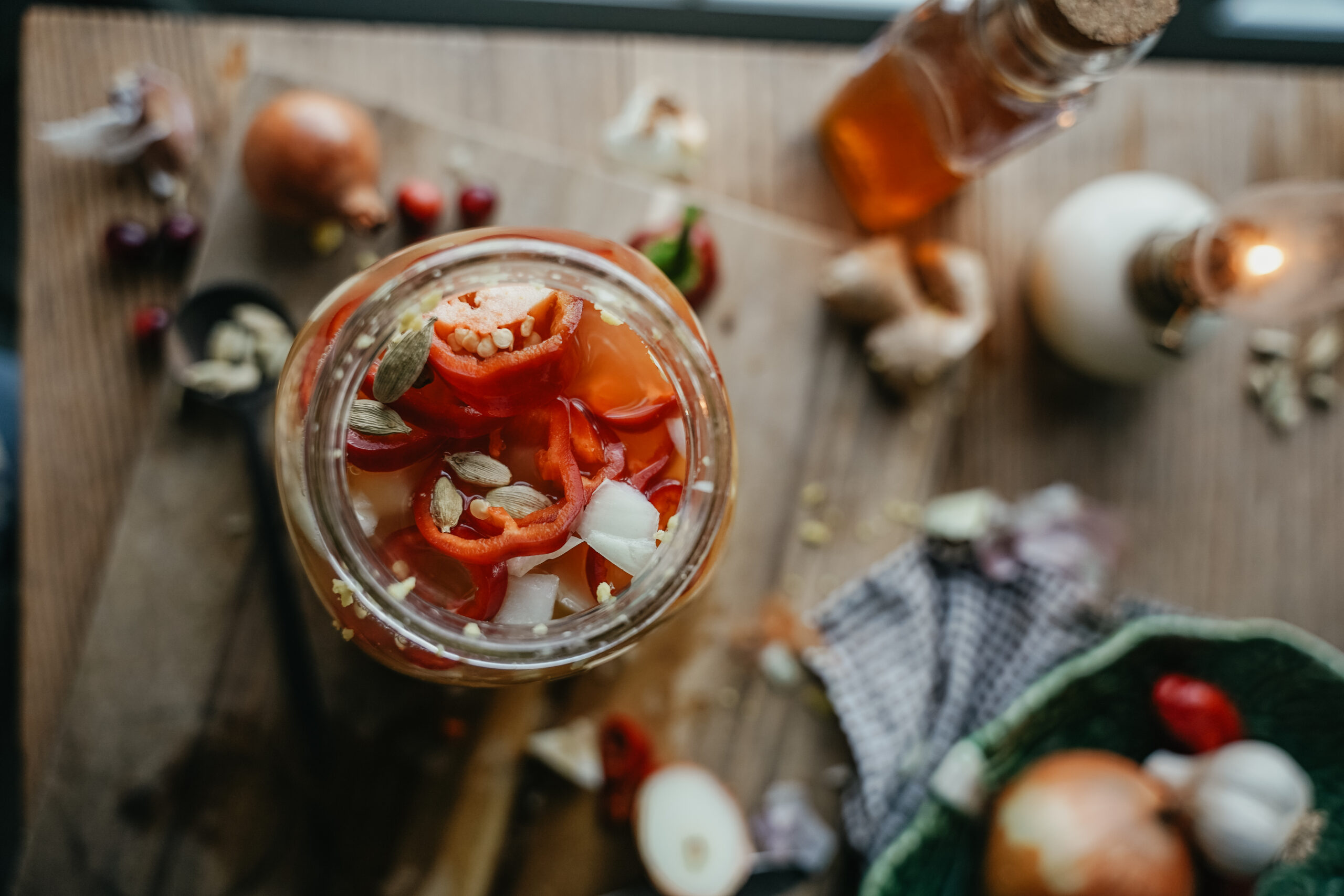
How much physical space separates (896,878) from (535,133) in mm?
831

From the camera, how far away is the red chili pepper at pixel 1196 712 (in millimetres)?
859

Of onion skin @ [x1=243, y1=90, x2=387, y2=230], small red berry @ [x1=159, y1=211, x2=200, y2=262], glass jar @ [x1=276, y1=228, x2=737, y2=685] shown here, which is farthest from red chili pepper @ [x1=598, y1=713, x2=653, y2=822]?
small red berry @ [x1=159, y1=211, x2=200, y2=262]

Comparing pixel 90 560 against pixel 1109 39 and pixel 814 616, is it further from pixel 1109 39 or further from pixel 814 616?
pixel 1109 39

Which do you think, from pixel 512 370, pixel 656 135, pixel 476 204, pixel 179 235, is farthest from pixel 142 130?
pixel 512 370

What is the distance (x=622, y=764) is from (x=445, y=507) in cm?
42

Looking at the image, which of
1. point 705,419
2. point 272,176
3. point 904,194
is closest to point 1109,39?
point 904,194

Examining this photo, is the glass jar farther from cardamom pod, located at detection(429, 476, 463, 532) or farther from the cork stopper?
the cork stopper

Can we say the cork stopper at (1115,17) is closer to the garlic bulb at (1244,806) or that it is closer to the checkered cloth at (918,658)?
the checkered cloth at (918,658)

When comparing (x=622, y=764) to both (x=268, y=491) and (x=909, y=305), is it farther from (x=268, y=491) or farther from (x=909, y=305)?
(x=909, y=305)

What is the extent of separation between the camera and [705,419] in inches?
21.7

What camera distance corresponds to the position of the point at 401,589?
20.4 inches

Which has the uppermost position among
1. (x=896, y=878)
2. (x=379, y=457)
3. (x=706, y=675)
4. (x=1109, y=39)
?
(x=1109, y=39)

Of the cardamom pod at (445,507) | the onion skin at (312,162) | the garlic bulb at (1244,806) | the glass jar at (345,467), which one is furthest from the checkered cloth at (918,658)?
the onion skin at (312,162)

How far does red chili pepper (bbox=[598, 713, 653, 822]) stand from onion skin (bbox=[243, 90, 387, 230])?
53 centimetres
